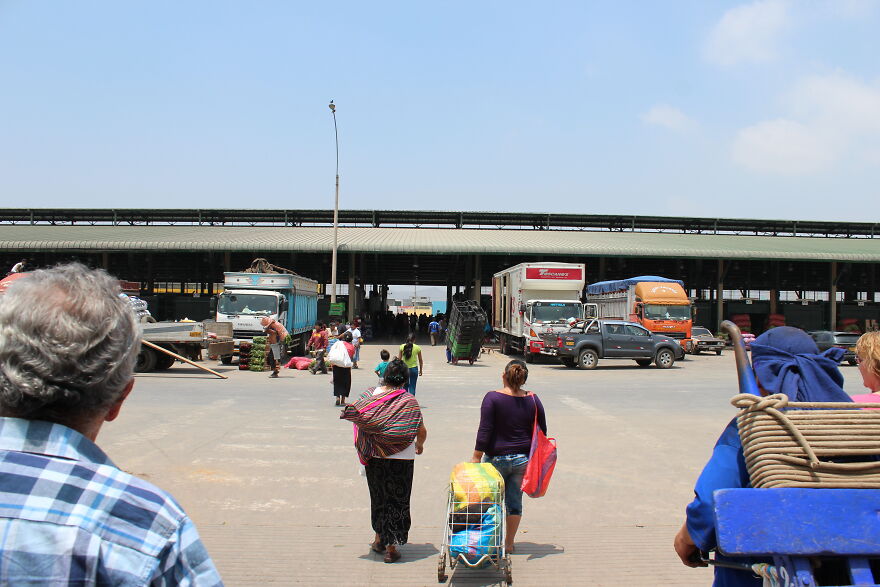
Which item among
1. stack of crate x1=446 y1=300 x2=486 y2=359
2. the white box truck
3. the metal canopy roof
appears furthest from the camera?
the metal canopy roof

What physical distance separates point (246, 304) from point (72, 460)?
77.2 ft

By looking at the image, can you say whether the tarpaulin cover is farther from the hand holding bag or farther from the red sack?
the red sack

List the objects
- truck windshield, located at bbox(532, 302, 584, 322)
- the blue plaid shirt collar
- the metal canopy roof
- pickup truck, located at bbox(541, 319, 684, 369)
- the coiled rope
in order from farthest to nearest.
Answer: the metal canopy roof
truck windshield, located at bbox(532, 302, 584, 322)
pickup truck, located at bbox(541, 319, 684, 369)
the coiled rope
the blue plaid shirt collar

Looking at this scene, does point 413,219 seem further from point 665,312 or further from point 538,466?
point 538,466

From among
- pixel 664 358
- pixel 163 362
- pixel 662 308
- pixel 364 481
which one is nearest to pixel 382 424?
pixel 364 481

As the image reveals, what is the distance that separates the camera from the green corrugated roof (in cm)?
3866

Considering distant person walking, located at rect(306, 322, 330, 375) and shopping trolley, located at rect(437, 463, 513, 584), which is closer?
shopping trolley, located at rect(437, 463, 513, 584)

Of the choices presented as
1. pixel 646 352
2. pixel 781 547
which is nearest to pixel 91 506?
pixel 781 547

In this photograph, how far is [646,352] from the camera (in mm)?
24688

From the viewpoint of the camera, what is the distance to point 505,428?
5527 millimetres

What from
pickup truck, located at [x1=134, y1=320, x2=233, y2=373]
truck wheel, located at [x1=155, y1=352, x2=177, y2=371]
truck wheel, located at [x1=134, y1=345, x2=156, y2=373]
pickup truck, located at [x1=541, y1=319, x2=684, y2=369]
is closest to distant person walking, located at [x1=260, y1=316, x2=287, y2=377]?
pickup truck, located at [x1=134, y1=320, x2=233, y2=373]

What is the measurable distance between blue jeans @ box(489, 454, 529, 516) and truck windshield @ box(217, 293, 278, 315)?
65.4 ft

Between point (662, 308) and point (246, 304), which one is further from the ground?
point (662, 308)

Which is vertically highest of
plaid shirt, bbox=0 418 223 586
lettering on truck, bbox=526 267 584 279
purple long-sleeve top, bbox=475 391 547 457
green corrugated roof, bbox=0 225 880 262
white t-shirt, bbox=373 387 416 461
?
green corrugated roof, bbox=0 225 880 262
